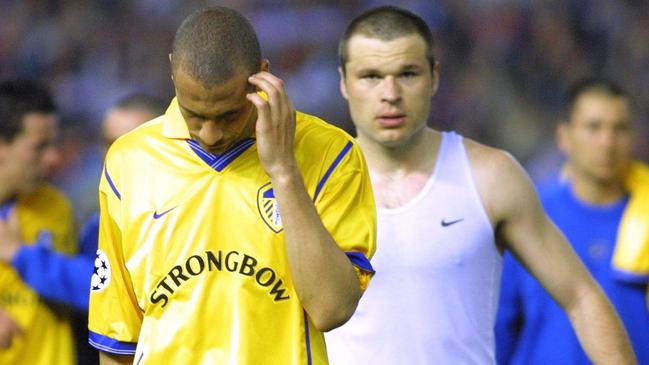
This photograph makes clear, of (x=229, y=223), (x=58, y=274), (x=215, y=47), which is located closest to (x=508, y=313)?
(x=58, y=274)

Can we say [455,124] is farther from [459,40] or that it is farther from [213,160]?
[213,160]

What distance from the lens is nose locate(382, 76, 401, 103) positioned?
5172 mm

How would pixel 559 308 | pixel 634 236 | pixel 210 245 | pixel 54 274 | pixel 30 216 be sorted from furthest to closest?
pixel 634 236 → pixel 559 308 → pixel 30 216 → pixel 54 274 → pixel 210 245

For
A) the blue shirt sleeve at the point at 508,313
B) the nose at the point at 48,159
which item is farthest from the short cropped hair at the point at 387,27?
the blue shirt sleeve at the point at 508,313

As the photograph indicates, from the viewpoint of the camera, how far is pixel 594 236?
6.80m

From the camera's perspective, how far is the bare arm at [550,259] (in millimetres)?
5023

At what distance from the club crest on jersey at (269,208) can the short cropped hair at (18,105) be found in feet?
8.40

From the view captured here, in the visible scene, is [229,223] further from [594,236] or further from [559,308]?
[594,236]

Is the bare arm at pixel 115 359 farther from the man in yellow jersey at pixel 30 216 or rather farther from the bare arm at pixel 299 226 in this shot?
the man in yellow jersey at pixel 30 216

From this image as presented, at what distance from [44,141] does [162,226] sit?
2486mm

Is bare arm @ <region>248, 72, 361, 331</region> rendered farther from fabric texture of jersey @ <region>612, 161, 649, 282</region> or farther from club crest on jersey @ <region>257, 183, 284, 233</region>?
fabric texture of jersey @ <region>612, 161, 649, 282</region>

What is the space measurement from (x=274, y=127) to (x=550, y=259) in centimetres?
189

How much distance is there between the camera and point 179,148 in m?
3.78

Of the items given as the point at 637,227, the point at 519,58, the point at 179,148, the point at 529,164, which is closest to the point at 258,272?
the point at 179,148
